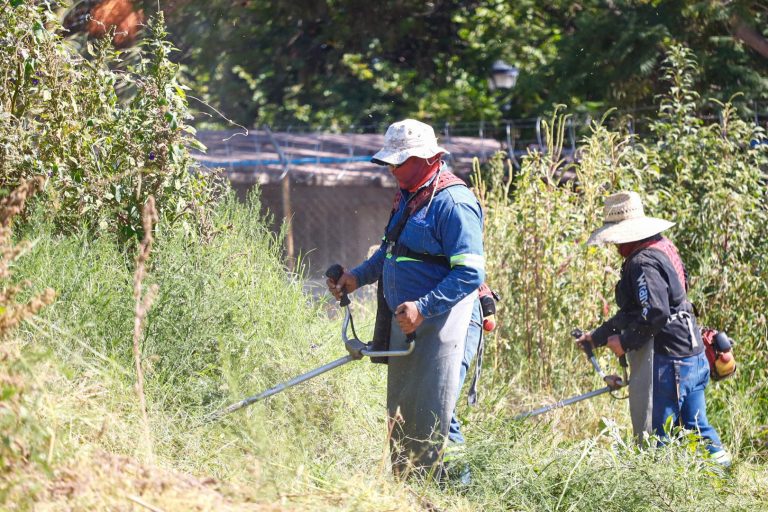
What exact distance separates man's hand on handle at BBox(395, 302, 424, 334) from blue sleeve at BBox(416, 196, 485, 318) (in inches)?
1.3

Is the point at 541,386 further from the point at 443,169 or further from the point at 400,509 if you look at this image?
the point at 400,509

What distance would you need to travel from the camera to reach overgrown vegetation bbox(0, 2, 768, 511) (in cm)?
325

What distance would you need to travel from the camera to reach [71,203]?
18.1 feet

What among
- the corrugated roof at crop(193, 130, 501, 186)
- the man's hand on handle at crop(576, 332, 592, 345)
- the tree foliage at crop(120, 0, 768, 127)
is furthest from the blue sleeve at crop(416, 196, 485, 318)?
the tree foliage at crop(120, 0, 768, 127)

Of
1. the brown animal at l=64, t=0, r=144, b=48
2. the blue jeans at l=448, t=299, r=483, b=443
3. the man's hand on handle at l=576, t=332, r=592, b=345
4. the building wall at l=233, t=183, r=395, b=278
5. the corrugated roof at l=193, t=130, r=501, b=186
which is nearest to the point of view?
the blue jeans at l=448, t=299, r=483, b=443

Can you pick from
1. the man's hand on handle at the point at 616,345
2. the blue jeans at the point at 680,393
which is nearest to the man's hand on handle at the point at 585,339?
the man's hand on handle at the point at 616,345

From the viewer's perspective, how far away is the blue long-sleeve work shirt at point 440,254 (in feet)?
14.5

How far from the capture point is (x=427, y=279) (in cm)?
463

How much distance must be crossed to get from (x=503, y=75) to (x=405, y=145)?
42.3ft

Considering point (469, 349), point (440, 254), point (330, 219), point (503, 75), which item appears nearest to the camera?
point (440, 254)

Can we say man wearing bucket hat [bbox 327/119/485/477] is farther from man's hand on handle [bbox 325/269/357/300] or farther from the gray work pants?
man's hand on handle [bbox 325/269/357/300]

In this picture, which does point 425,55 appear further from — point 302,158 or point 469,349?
point 469,349

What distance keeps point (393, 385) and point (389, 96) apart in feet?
44.3

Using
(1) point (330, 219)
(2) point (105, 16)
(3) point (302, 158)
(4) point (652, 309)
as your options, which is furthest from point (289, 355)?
(3) point (302, 158)
